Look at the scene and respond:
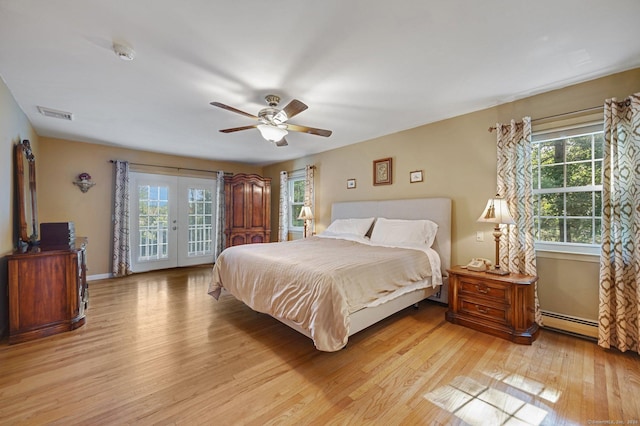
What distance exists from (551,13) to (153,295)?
5049 mm

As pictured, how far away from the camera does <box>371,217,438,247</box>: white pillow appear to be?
131 inches

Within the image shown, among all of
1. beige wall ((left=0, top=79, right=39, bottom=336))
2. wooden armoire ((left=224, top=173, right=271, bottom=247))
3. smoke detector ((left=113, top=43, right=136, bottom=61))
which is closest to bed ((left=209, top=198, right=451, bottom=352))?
beige wall ((left=0, top=79, right=39, bottom=336))

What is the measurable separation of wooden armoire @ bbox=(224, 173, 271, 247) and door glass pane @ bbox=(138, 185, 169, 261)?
124 centimetres

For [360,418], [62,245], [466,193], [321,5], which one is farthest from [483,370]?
[62,245]

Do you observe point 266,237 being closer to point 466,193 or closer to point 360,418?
point 466,193

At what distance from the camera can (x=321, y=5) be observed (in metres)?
1.54

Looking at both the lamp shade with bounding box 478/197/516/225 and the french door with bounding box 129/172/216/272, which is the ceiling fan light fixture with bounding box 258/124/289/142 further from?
the french door with bounding box 129/172/216/272

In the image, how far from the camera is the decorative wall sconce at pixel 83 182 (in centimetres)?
450

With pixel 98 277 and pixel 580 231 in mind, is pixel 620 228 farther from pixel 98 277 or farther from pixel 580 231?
pixel 98 277

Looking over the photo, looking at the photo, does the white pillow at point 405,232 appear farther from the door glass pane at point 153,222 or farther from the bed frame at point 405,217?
the door glass pane at point 153,222

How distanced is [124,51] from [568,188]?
419 cm

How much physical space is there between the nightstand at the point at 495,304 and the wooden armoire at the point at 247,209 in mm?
4360

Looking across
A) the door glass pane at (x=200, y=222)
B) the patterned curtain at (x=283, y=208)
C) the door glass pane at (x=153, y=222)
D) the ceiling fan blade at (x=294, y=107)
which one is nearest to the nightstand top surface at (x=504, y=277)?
the ceiling fan blade at (x=294, y=107)

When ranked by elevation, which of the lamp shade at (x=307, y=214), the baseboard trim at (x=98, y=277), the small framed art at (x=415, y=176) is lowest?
the baseboard trim at (x=98, y=277)
